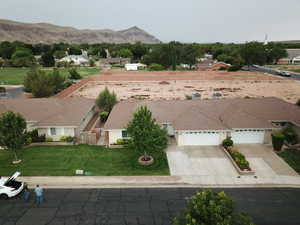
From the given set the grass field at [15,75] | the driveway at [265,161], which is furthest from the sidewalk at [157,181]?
the grass field at [15,75]

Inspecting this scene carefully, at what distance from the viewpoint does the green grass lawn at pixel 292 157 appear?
18.1 metres

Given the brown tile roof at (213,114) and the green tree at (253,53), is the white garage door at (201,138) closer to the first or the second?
the brown tile roof at (213,114)

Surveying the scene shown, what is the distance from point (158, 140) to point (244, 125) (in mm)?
9699

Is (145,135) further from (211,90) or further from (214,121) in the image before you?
(211,90)

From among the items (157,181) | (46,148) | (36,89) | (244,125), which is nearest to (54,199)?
(157,181)

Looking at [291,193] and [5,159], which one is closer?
[291,193]

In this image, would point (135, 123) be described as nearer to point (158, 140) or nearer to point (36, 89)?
point (158, 140)

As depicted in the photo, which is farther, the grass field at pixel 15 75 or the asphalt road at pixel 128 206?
the grass field at pixel 15 75

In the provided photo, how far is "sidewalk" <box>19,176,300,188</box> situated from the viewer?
15.8 meters

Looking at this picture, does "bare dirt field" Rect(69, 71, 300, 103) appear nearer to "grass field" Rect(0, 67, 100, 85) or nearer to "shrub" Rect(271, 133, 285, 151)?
"grass field" Rect(0, 67, 100, 85)

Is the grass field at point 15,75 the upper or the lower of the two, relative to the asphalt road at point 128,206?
upper

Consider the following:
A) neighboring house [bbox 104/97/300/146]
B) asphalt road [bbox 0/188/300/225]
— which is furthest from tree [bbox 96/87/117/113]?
asphalt road [bbox 0/188/300/225]

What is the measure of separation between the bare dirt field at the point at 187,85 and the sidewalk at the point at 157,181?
28.7 m

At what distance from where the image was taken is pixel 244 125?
71.1ft
